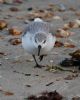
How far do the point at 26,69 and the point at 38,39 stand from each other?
22.1 inches

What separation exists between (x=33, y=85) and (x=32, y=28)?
48.5 inches

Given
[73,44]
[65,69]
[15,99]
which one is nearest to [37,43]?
[65,69]

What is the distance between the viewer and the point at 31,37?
666 cm

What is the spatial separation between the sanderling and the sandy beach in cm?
28

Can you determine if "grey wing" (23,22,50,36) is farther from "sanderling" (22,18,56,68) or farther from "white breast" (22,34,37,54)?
"white breast" (22,34,37,54)

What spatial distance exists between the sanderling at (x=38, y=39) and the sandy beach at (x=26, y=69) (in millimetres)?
275

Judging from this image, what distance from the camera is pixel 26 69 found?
6.82m

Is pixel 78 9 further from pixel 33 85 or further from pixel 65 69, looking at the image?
pixel 33 85

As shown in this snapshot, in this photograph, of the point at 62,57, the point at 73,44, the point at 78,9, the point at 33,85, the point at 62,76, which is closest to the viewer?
the point at 33,85

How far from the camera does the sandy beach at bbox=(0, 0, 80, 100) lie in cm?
576

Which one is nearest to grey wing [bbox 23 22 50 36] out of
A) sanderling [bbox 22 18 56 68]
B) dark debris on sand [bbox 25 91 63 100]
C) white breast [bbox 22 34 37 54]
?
sanderling [bbox 22 18 56 68]

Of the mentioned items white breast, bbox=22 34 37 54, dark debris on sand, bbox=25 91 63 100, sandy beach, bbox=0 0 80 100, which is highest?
white breast, bbox=22 34 37 54

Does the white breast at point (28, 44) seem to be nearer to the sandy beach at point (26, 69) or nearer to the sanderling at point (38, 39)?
the sanderling at point (38, 39)

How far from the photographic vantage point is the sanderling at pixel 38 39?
257 inches
